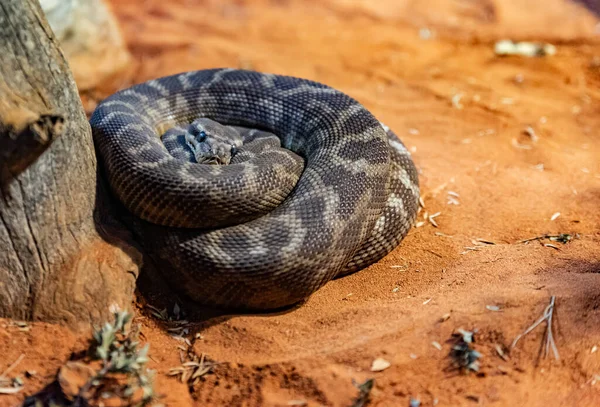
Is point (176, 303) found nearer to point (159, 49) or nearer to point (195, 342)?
point (195, 342)

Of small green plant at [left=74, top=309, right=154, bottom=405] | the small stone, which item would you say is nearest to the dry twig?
the small stone

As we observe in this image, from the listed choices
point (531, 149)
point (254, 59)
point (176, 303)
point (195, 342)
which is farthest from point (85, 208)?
point (254, 59)

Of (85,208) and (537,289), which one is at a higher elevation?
(85,208)

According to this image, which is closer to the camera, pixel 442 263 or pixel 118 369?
pixel 118 369

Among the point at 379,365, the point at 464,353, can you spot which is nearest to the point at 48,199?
the point at 379,365

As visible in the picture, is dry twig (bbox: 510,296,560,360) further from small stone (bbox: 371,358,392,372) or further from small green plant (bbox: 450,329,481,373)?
small stone (bbox: 371,358,392,372)

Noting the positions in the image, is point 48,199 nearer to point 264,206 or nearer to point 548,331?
point 264,206
